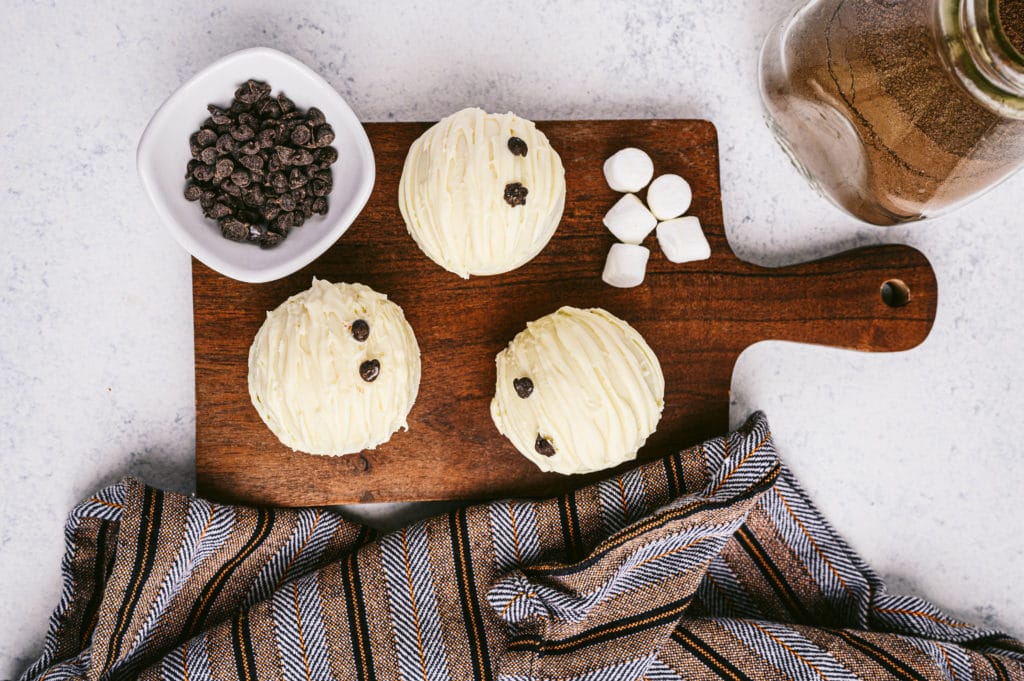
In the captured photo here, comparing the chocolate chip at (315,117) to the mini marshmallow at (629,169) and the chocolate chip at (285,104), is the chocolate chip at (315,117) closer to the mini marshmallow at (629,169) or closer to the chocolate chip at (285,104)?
the chocolate chip at (285,104)

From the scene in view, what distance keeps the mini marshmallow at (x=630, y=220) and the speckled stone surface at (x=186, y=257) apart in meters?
0.13

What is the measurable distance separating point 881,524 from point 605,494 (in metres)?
0.38

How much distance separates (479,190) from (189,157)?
304mm

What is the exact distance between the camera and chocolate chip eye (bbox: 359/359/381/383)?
68 centimetres

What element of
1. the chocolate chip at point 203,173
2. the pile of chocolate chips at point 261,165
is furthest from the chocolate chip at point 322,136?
the chocolate chip at point 203,173

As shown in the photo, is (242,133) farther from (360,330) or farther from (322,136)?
(360,330)

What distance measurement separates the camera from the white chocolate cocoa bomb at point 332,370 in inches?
27.0

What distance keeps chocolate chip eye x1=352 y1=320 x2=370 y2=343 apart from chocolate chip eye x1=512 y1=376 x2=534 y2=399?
0.16 meters

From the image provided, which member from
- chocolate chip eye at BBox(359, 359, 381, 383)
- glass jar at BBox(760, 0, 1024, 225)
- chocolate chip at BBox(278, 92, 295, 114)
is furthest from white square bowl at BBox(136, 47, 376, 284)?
glass jar at BBox(760, 0, 1024, 225)

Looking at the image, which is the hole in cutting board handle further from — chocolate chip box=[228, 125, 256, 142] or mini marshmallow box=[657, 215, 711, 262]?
chocolate chip box=[228, 125, 256, 142]

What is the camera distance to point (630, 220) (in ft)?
2.60

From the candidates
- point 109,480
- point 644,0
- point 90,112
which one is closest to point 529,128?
point 644,0

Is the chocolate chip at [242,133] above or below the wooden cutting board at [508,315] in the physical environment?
above

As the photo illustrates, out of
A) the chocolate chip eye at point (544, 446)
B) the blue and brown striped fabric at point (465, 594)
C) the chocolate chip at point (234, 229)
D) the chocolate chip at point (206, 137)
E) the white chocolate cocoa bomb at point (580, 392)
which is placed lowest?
the blue and brown striped fabric at point (465, 594)
